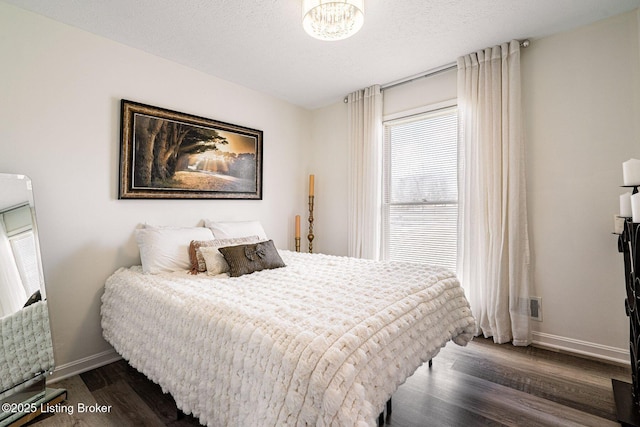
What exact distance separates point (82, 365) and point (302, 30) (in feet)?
10.1

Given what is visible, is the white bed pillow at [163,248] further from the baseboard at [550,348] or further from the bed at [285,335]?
the baseboard at [550,348]

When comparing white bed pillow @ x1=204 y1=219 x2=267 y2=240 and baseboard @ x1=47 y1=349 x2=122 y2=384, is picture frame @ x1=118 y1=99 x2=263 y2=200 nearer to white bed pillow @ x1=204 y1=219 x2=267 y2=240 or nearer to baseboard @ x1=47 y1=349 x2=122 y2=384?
white bed pillow @ x1=204 y1=219 x2=267 y2=240

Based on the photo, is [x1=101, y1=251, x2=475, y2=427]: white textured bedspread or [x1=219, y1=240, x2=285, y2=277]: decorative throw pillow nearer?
[x1=101, y1=251, x2=475, y2=427]: white textured bedspread

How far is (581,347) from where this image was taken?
7.66 ft

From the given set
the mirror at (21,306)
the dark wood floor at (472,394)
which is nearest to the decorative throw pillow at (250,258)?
the dark wood floor at (472,394)

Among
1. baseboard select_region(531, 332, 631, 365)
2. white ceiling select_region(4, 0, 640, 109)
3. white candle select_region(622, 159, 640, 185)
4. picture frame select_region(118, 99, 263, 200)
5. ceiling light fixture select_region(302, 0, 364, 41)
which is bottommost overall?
baseboard select_region(531, 332, 631, 365)

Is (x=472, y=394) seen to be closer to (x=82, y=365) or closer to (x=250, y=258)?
(x=250, y=258)

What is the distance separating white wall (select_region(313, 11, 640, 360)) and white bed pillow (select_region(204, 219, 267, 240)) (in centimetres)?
258

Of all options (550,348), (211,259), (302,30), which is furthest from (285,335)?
(550,348)

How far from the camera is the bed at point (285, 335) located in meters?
1.01

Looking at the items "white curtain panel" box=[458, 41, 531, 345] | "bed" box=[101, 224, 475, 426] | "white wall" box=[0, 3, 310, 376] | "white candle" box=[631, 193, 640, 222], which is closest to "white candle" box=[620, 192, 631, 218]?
"white candle" box=[631, 193, 640, 222]

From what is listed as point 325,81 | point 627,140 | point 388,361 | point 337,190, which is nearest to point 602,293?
point 627,140

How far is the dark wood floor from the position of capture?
164 cm

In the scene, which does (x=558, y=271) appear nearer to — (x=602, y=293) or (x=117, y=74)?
(x=602, y=293)
